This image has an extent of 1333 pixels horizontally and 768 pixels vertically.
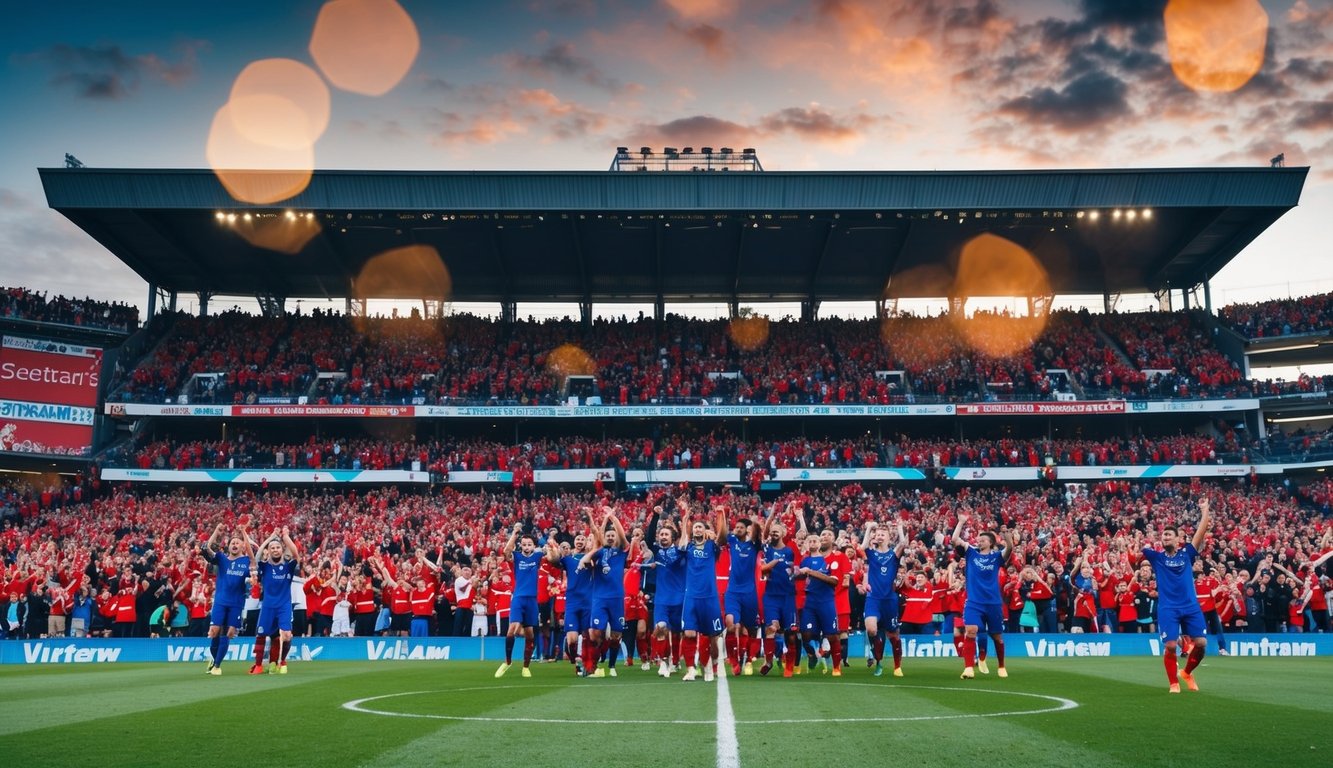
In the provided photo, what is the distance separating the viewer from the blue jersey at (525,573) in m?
19.1

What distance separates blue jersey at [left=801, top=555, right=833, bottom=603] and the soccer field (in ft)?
4.67

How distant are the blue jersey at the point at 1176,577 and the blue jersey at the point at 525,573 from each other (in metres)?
10.3

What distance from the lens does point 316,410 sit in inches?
2031

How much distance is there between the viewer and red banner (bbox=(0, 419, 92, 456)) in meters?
50.0

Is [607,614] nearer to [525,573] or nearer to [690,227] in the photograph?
[525,573]

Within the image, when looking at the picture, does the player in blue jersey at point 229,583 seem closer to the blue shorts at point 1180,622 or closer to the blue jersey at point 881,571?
the blue jersey at point 881,571

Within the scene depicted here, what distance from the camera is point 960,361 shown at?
5506 cm

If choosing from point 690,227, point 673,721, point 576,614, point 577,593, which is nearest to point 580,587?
point 577,593

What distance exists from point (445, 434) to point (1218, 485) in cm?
3883

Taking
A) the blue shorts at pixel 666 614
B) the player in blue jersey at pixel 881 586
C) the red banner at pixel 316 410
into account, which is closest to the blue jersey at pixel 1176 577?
the player in blue jersey at pixel 881 586

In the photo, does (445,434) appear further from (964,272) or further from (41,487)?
(964,272)

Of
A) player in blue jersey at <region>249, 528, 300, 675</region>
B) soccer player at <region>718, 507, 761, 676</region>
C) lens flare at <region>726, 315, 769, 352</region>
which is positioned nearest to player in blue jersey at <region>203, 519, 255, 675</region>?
player in blue jersey at <region>249, 528, 300, 675</region>

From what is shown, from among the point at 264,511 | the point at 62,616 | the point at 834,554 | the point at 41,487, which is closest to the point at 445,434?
the point at 264,511

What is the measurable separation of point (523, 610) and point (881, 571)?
21.9ft
